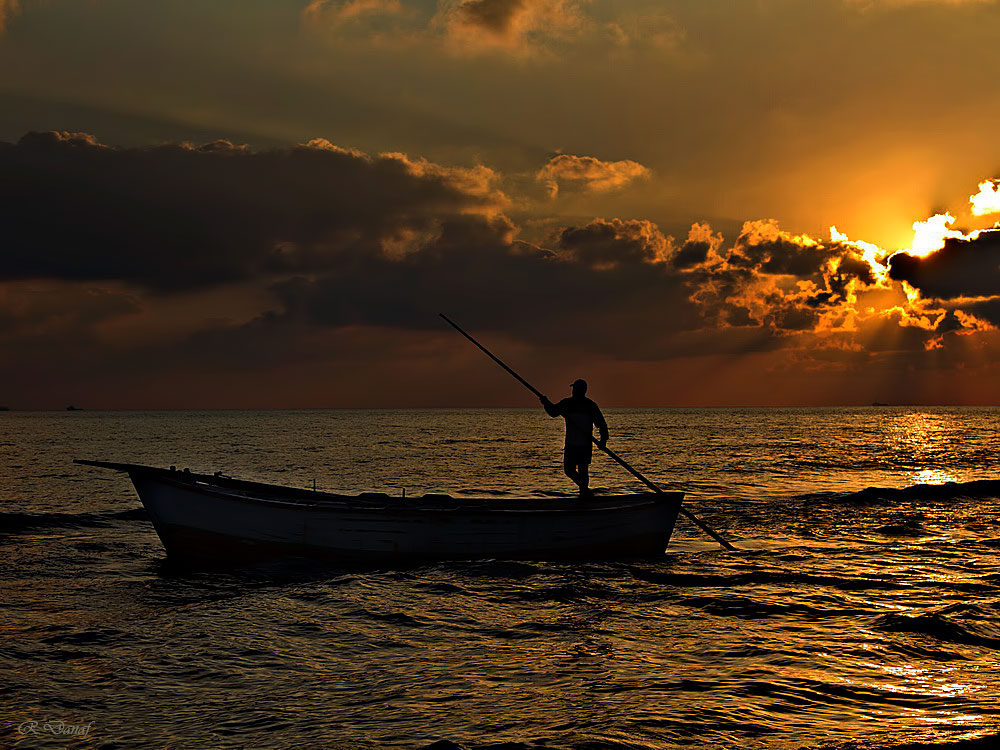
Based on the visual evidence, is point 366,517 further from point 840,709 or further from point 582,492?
point 840,709

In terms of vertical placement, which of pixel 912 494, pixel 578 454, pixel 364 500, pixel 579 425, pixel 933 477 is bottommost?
pixel 933 477

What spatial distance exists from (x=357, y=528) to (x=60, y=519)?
16321 millimetres

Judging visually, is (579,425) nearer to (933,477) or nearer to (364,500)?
(364,500)

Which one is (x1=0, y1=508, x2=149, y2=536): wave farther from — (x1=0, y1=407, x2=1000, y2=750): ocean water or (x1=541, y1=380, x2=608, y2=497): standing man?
(x1=541, y1=380, x2=608, y2=497): standing man

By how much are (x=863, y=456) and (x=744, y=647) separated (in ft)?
181

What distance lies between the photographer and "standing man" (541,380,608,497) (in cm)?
1675

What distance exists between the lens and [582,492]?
1714 cm

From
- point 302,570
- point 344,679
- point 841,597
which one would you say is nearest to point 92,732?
point 344,679

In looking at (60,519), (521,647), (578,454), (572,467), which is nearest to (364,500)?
(572,467)

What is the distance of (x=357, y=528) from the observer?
15383 millimetres

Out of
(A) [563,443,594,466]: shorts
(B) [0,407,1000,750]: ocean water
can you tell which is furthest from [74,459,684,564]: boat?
(A) [563,443,594,466]: shorts

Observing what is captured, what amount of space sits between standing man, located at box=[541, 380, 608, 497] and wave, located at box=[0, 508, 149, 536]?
13916mm

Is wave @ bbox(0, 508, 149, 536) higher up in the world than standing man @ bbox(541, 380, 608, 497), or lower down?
lower down

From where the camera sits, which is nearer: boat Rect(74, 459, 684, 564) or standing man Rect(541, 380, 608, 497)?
boat Rect(74, 459, 684, 564)
